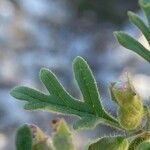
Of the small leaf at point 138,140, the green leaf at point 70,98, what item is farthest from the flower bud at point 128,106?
the green leaf at point 70,98

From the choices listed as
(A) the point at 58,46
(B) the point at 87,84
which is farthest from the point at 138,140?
(A) the point at 58,46

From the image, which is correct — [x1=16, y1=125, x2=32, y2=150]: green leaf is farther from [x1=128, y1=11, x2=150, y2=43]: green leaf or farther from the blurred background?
the blurred background

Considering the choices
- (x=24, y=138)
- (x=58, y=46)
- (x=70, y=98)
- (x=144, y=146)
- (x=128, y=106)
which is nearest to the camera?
(x=144, y=146)

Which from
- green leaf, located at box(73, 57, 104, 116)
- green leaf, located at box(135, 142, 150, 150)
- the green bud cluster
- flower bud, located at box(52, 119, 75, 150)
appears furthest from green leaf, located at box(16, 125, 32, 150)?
green leaf, located at box(135, 142, 150, 150)

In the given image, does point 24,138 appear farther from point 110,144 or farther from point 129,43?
point 129,43

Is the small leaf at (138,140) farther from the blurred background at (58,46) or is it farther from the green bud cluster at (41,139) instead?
the blurred background at (58,46)

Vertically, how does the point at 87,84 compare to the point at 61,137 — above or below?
above
